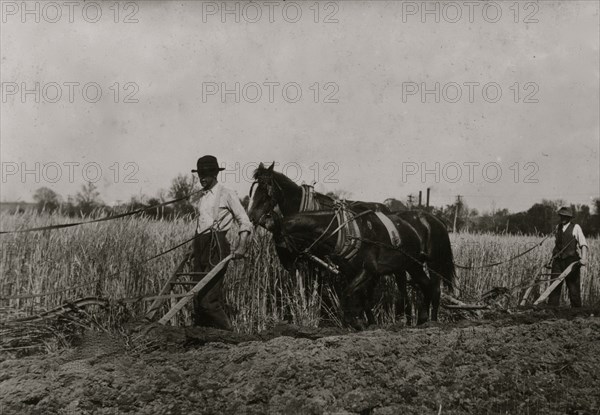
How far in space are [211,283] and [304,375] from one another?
163cm

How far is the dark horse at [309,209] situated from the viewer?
6789 millimetres

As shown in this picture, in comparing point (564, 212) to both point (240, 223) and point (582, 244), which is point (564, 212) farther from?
point (240, 223)

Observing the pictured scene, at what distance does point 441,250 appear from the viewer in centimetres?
849

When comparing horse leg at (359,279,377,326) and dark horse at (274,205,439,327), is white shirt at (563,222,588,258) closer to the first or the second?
dark horse at (274,205,439,327)

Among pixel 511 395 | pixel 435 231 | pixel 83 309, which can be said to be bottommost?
pixel 511 395

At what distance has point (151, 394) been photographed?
13.3 feet

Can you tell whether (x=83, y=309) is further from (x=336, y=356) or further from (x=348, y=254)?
(x=348, y=254)

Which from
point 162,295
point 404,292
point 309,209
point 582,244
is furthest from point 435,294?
point 162,295

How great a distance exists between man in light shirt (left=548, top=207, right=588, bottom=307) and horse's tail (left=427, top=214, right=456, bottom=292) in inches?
79.3

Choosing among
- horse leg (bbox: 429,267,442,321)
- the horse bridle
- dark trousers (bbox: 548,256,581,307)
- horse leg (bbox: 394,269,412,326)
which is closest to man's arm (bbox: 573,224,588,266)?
dark trousers (bbox: 548,256,581,307)

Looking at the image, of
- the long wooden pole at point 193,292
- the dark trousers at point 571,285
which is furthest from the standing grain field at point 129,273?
the dark trousers at point 571,285

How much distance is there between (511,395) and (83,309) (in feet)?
→ 12.2

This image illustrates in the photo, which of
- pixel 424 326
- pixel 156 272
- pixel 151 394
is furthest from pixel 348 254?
pixel 151 394

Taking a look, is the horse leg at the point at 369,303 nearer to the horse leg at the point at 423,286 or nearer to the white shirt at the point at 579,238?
the horse leg at the point at 423,286
